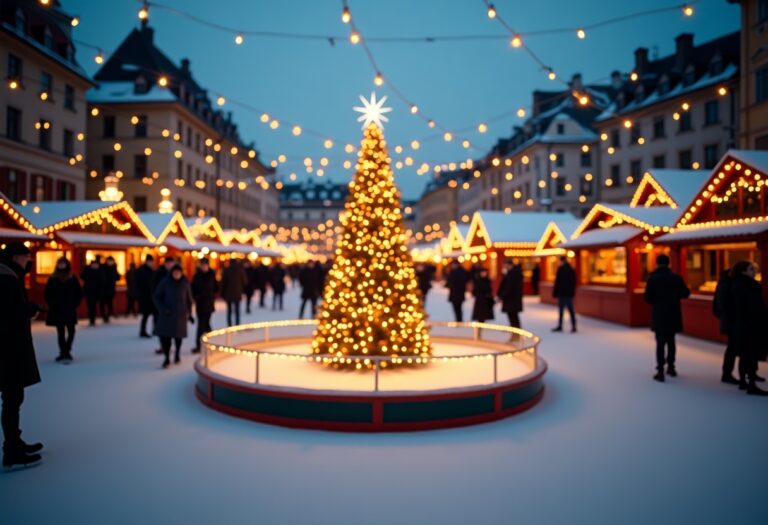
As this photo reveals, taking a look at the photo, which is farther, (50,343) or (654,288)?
(50,343)

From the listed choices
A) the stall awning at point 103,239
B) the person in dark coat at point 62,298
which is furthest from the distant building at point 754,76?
the person in dark coat at point 62,298

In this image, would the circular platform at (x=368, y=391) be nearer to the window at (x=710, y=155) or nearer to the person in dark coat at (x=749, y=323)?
the person in dark coat at (x=749, y=323)

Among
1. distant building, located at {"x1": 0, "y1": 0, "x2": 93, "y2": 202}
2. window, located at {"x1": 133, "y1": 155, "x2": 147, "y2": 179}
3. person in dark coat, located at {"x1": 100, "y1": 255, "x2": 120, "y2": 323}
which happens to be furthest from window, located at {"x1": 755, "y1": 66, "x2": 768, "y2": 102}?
window, located at {"x1": 133, "y1": 155, "x2": 147, "y2": 179}

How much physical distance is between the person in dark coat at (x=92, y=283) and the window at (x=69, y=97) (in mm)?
20735

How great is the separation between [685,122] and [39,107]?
119ft

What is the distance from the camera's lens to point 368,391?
6531 millimetres

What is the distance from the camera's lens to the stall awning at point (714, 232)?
12045 mm

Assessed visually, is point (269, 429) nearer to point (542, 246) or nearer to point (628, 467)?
point (628, 467)

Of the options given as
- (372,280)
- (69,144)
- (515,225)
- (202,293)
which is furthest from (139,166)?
(372,280)

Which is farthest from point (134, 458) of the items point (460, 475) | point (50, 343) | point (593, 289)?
point (593, 289)

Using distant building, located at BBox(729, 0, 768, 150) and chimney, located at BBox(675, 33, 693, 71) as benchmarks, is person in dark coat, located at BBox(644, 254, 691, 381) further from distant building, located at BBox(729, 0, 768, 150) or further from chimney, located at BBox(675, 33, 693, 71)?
chimney, located at BBox(675, 33, 693, 71)

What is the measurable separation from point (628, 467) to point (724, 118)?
33246mm

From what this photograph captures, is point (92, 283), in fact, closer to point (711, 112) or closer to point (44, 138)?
point (44, 138)

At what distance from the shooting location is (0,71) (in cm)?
2573
